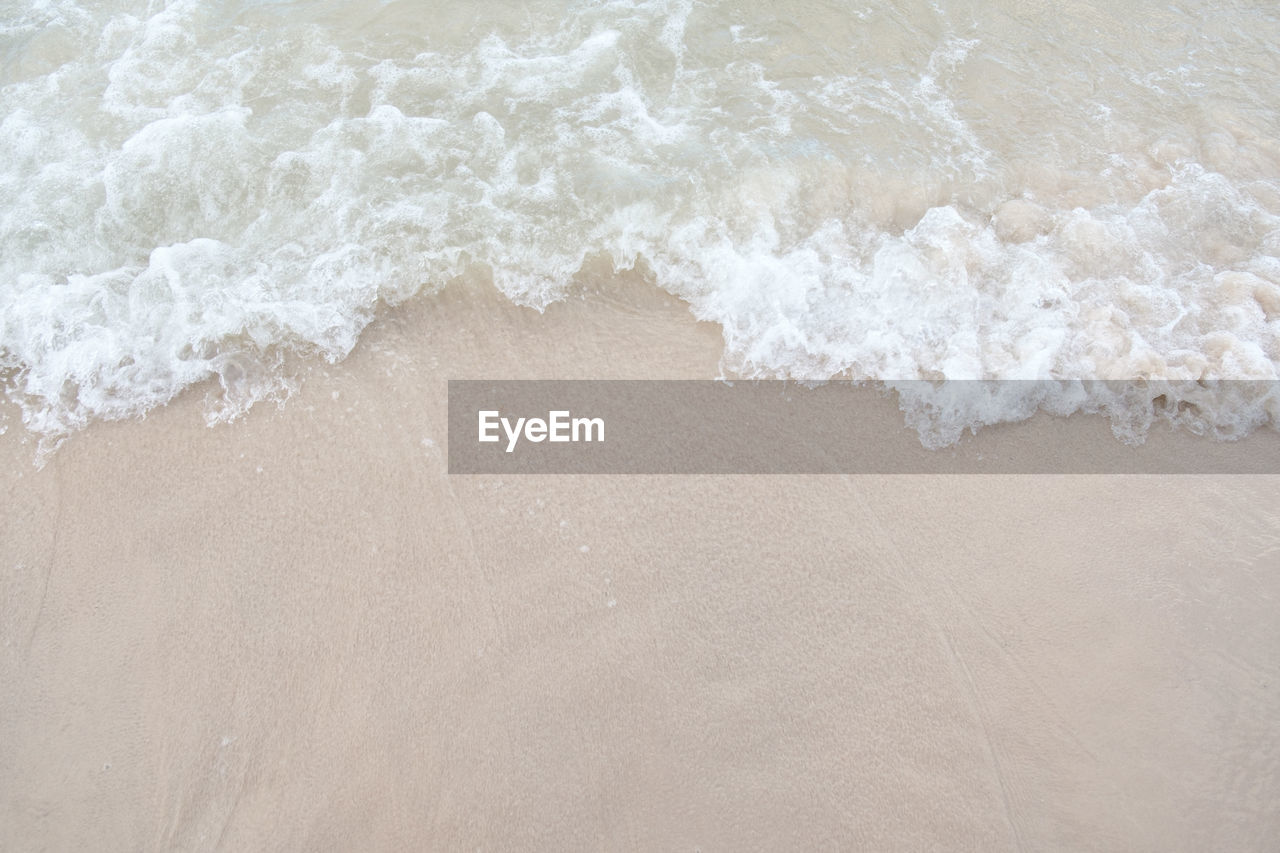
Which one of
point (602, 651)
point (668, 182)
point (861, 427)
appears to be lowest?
point (602, 651)

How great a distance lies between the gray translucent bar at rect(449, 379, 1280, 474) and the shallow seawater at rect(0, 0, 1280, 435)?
3.1 inches

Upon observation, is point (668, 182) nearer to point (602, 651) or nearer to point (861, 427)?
point (861, 427)

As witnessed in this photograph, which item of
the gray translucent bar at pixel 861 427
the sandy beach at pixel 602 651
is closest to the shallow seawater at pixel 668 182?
the gray translucent bar at pixel 861 427

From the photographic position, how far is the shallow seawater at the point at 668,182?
4.01 meters

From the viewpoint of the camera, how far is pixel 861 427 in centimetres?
381

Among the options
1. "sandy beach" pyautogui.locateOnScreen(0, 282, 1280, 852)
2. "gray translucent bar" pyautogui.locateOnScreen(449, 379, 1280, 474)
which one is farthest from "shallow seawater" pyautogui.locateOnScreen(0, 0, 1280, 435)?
"sandy beach" pyautogui.locateOnScreen(0, 282, 1280, 852)

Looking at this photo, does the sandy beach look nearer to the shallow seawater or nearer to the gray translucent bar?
the gray translucent bar

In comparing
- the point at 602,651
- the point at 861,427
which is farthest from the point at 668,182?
the point at 602,651

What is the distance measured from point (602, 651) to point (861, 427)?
1.64 meters

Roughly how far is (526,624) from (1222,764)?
2760 millimetres

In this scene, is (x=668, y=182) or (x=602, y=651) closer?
(x=602, y=651)

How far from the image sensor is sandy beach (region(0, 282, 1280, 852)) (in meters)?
2.96

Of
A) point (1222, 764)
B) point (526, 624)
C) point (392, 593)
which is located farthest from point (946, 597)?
point (392, 593)

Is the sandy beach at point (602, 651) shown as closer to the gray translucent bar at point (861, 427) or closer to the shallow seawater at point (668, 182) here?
the gray translucent bar at point (861, 427)
